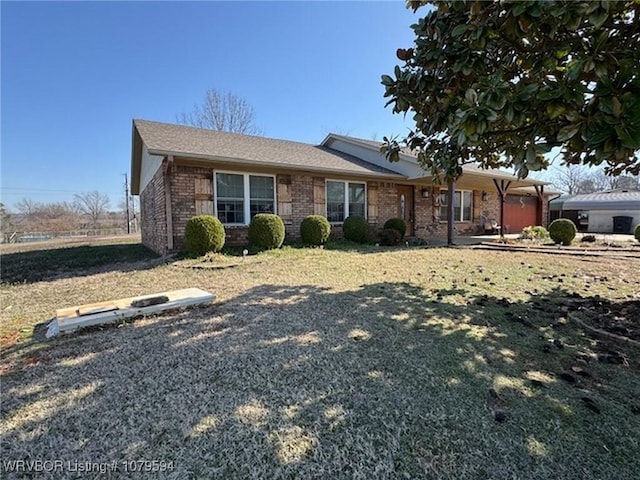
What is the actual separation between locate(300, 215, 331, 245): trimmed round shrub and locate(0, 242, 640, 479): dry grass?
5.16 m

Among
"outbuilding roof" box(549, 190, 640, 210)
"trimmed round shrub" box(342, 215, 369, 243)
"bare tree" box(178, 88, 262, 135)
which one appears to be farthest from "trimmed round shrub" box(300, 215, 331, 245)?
"outbuilding roof" box(549, 190, 640, 210)

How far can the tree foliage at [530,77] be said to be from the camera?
2176 millimetres

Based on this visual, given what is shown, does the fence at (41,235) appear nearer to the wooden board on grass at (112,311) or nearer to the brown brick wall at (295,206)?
the brown brick wall at (295,206)

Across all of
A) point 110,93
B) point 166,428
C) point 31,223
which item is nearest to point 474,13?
point 166,428

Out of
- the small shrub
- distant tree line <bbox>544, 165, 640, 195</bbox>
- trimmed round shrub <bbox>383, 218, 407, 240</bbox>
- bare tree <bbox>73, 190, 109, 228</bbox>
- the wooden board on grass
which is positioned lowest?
the wooden board on grass

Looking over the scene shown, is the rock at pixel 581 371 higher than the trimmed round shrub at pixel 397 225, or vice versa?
the trimmed round shrub at pixel 397 225

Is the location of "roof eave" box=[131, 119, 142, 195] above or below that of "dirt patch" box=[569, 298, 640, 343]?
above

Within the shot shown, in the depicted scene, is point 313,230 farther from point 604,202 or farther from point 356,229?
point 604,202

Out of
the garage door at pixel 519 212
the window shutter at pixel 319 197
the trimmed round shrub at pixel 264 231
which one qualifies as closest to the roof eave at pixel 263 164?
the window shutter at pixel 319 197

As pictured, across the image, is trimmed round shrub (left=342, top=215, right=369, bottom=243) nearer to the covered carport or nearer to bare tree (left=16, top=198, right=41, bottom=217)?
the covered carport

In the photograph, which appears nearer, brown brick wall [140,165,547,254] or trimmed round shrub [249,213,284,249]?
brown brick wall [140,165,547,254]

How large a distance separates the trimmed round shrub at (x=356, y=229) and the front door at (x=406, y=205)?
9.22ft

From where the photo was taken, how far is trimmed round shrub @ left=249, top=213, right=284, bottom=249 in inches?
335

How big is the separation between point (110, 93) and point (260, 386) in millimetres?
16402
